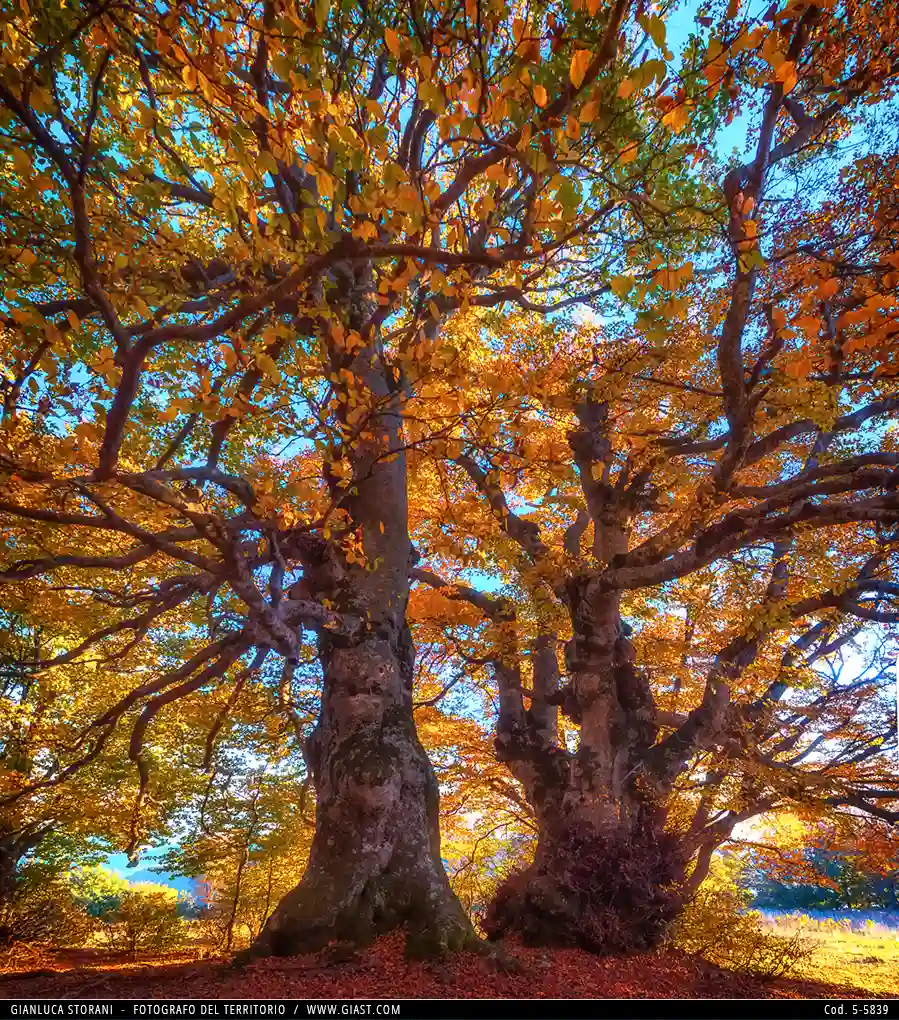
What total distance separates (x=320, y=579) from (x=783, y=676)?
6.66 meters

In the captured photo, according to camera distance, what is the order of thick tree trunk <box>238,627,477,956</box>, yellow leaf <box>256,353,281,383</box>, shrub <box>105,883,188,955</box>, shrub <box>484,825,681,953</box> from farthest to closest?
shrub <box>105,883,188,955</box>, shrub <box>484,825,681,953</box>, thick tree trunk <box>238,627,477,956</box>, yellow leaf <box>256,353,281,383</box>

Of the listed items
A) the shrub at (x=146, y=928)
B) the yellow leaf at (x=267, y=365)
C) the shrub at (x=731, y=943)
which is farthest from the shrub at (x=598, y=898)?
the shrub at (x=146, y=928)

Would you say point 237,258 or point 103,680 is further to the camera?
point 103,680

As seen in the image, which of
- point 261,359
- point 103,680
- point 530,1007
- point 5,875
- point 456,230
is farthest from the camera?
point 103,680

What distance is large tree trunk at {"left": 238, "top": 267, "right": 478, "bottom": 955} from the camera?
4.74 metres

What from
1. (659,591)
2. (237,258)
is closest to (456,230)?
(237,258)

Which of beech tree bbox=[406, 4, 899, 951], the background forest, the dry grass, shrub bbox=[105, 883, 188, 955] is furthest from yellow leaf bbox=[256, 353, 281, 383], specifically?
shrub bbox=[105, 883, 188, 955]

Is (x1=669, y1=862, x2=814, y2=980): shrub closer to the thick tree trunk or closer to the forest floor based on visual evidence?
the forest floor

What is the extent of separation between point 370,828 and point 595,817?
348cm

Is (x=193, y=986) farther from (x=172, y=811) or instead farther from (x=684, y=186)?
(x=172, y=811)

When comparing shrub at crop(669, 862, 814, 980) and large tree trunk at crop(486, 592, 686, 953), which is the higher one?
large tree trunk at crop(486, 592, 686, 953)

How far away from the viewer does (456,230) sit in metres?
3.17

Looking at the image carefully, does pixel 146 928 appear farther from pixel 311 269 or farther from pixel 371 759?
pixel 311 269

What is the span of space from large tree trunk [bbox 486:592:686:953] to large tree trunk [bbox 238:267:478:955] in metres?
2.22
